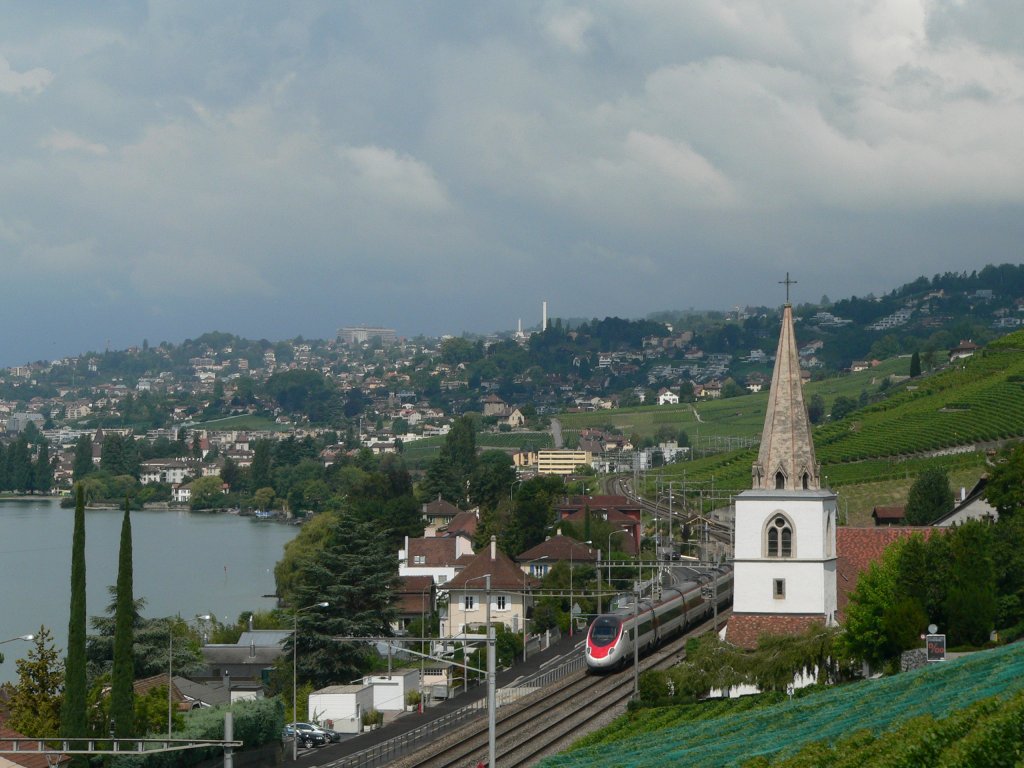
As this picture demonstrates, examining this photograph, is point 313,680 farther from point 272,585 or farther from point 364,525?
point 272,585

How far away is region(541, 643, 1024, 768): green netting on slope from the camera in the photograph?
20453 millimetres

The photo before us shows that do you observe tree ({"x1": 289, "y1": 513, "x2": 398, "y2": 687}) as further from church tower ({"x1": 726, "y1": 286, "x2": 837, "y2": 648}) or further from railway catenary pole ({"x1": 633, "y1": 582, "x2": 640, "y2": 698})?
church tower ({"x1": 726, "y1": 286, "x2": 837, "y2": 648})

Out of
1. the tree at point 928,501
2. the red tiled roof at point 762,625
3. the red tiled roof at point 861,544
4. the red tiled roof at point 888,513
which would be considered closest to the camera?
the red tiled roof at point 762,625

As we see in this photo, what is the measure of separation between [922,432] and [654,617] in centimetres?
5012

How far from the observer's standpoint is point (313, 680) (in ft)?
162

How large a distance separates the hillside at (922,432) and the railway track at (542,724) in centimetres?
3842

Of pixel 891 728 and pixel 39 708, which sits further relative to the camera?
pixel 39 708

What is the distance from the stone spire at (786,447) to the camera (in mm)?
35625

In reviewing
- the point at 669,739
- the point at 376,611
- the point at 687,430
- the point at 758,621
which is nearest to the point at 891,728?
the point at 669,739

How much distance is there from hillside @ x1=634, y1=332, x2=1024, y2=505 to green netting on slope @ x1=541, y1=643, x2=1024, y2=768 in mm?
48009

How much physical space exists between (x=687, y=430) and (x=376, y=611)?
415ft

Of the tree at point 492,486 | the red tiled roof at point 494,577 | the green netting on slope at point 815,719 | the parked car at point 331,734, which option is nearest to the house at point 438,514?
the tree at point 492,486

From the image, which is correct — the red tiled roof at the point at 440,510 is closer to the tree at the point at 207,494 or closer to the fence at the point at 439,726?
the fence at the point at 439,726

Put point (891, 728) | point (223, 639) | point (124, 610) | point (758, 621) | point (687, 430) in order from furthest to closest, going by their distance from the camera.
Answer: point (687, 430)
point (223, 639)
point (758, 621)
point (124, 610)
point (891, 728)
